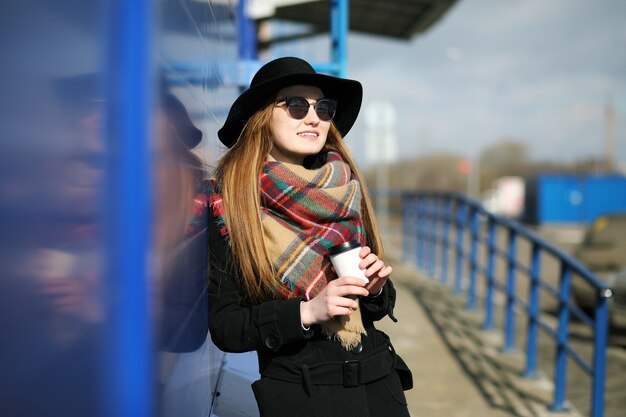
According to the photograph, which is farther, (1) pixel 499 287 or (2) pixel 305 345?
(1) pixel 499 287

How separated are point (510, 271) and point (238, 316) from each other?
4176 millimetres

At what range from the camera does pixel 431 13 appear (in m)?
6.93

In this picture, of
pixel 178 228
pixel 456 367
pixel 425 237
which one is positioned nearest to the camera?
pixel 178 228

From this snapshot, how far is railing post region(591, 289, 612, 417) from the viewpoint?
345 cm

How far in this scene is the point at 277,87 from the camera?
67.7 inches

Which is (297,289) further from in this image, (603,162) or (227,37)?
(603,162)

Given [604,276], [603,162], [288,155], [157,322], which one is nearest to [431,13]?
[604,276]

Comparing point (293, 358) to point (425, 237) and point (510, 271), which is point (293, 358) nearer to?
point (510, 271)

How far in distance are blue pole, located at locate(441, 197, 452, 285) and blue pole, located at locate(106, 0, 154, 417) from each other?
282 inches

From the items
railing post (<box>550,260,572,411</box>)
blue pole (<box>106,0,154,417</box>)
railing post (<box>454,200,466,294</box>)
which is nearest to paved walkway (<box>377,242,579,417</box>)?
railing post (<box>550,260,572,411</box>)

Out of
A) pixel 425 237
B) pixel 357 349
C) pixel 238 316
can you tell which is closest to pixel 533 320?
pixel 357 349

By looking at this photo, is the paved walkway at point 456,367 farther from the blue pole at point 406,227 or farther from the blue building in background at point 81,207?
the blue pole at point 406,227

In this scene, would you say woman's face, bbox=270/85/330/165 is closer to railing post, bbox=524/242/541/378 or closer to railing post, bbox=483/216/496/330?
railing post, bbox=524/242/541/378

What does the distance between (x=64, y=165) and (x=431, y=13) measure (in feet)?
21.9
